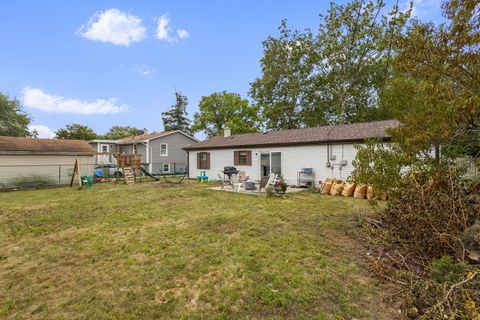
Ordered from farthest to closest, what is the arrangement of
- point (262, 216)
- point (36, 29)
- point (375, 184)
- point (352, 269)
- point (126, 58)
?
point (126, 58)
point (36, 29)
point (262, 216)
point (375, 184)
point (352, 269)

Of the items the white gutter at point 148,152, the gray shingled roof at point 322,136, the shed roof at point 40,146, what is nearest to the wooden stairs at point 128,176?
the shed roof at point 40,146

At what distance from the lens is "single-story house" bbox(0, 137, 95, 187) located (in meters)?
14.7

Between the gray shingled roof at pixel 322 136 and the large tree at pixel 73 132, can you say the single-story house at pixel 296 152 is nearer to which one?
the gray shingled roof at pixel 322 136

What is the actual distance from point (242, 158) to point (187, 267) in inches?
480

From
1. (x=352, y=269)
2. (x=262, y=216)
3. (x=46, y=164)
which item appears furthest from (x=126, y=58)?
(x=352, y=269)

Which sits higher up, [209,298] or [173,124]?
[173,124]

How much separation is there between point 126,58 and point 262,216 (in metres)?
14.0

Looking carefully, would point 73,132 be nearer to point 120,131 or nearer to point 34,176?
point 120,131

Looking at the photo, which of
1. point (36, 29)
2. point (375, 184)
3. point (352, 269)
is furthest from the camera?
point (36, 29)

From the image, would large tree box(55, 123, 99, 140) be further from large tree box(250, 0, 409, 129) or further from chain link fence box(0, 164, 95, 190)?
large tree box(250, 0, 409, 129)

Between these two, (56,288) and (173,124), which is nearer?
(56,288)

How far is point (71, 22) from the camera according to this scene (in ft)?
40.4

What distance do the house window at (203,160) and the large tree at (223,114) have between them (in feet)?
43.8

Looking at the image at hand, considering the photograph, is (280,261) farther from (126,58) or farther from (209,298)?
(126,58)
